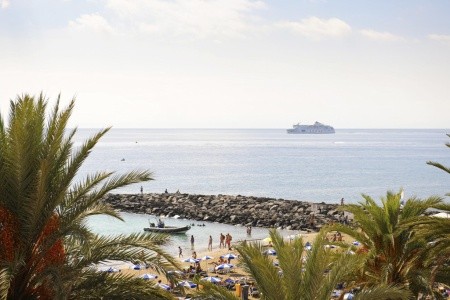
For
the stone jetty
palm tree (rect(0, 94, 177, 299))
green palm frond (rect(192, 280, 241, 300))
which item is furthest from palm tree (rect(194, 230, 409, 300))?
the stone jetty

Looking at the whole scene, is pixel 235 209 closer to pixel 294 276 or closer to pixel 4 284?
pixel 294 276

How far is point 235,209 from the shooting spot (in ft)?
206

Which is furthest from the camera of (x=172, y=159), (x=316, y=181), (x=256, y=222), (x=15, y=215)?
(x=172, y=159)

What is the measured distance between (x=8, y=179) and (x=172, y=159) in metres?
158

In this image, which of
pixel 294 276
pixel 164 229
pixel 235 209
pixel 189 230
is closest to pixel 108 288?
pixel 294 276

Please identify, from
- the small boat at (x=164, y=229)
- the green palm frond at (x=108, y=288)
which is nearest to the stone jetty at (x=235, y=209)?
the small boat at (x=164, y=229)

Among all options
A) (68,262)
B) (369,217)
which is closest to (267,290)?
(68,262)

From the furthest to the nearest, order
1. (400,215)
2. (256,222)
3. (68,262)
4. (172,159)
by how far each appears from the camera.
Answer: (172,159), (256,222), (400,215), (68,262)

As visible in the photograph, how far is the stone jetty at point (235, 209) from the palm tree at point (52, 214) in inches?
1762

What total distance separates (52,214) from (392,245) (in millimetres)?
8386

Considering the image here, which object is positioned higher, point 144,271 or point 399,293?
point 399,293

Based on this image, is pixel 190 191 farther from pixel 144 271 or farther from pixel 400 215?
pixel 400 215

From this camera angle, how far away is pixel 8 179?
27.2ft

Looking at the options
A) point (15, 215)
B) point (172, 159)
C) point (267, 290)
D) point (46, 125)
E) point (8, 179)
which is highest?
point (46, 125)
